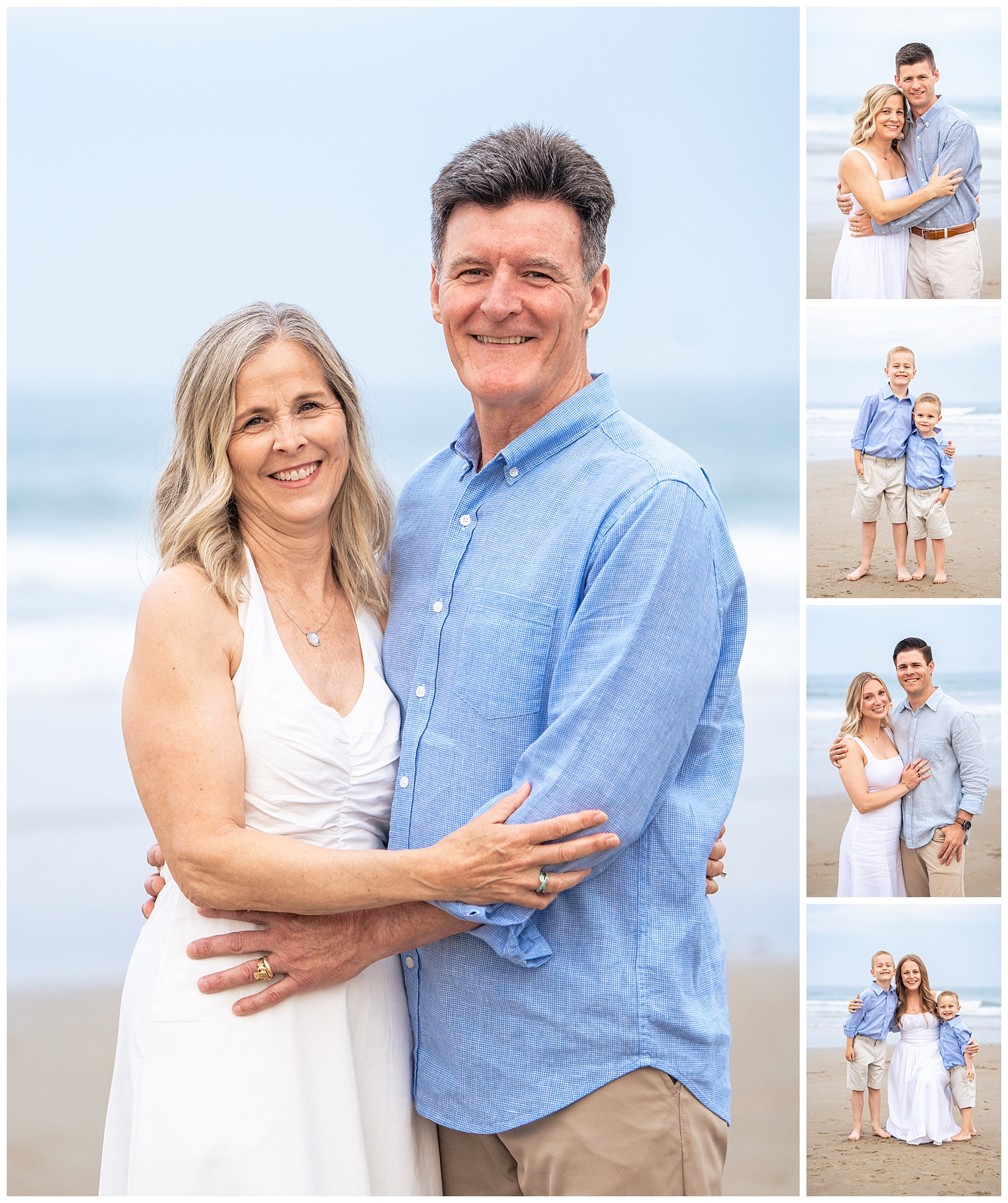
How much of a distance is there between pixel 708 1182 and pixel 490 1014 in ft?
1.58

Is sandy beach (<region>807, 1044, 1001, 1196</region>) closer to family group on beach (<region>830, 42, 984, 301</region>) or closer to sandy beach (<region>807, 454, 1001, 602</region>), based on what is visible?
sandy beach (<region>807, 454, 1001, 602</region>)

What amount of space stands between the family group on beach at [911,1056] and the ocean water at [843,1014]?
1.4 inches

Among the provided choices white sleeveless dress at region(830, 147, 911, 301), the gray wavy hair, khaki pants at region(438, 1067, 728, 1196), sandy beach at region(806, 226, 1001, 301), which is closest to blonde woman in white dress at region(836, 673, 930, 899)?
white sleeveless dress at region(830, 147, 911, 301)

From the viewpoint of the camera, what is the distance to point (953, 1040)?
4.25 m

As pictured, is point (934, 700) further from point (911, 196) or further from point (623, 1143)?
point (623, 1143)

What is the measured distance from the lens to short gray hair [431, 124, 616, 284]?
75.5 inches

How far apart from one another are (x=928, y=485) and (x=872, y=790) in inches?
44.3

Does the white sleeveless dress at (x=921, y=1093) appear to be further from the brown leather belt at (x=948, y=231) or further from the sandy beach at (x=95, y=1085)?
the brown leather belt at (x=948, y=231)

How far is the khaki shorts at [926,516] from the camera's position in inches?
156

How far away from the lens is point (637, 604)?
1734 mm

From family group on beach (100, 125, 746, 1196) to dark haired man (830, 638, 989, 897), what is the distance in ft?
7.19

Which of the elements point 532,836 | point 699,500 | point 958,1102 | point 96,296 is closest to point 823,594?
point 958,1102

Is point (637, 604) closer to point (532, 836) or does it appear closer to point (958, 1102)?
point (532, 836)

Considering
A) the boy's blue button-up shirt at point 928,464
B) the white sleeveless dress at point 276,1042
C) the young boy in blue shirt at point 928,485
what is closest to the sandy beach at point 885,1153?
the young boy in blue shirt at point 928,485
